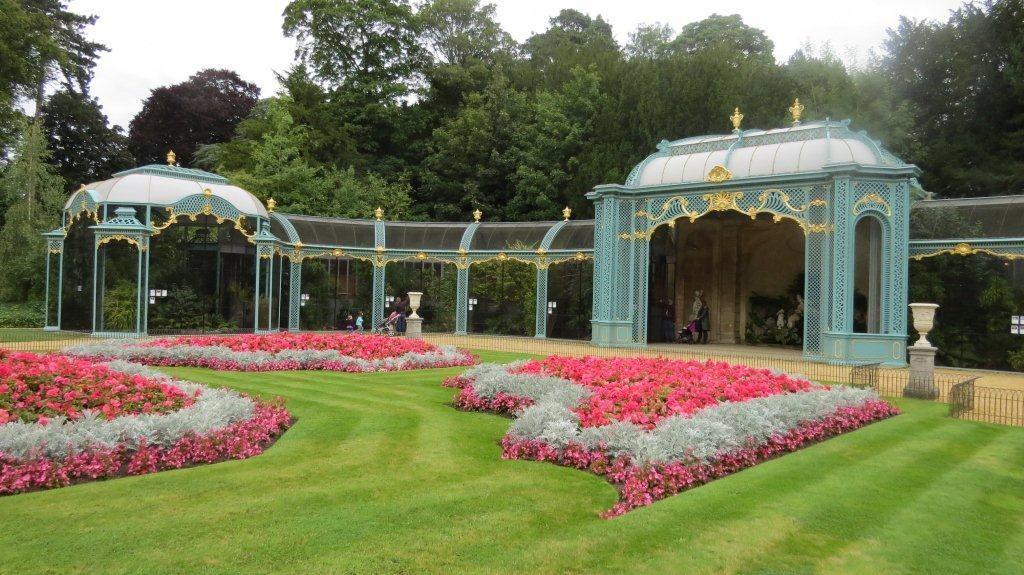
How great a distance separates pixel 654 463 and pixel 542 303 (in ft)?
64.7

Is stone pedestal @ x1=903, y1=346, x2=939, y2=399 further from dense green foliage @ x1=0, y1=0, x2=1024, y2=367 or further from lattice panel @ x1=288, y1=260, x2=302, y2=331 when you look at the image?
dense green foliage @ x1=0, y1=0, x2=1024, y2=367

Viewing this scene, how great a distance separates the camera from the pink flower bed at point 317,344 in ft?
52.1

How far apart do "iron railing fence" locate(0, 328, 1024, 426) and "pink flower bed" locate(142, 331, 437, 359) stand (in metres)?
2.87

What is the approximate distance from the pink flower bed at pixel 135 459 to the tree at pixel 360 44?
1502 inches

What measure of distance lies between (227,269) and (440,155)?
60.7 feet

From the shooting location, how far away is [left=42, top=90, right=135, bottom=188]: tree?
138ft

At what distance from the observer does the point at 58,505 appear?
18.8 ft

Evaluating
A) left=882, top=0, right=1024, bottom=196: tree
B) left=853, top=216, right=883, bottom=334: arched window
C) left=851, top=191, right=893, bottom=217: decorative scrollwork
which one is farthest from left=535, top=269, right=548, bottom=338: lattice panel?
left=882, top=0, right=1024, bottom=196: tree

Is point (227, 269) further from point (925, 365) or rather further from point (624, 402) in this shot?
point (925, 365)

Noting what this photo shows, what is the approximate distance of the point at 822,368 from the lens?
17219 mm

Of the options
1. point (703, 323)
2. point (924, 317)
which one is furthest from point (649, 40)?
point (924, 317)

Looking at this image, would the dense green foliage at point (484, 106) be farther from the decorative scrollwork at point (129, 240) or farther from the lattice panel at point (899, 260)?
the lattice panel at point (899, 260)

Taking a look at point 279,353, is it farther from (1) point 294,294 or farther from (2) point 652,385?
(1) point 294,294

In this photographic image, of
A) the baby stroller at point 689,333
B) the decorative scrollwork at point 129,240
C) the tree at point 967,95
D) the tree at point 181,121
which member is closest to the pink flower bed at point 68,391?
the decorative scrollwork at point 129,240
